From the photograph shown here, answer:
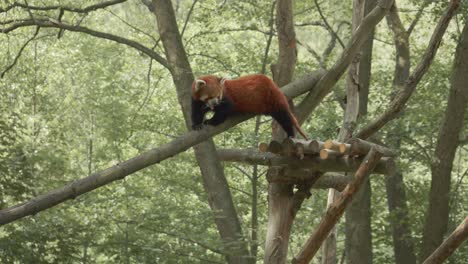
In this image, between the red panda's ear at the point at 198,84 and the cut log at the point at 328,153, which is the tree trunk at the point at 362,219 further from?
the red panda's ear at the point at 198,84

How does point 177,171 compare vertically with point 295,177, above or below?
above

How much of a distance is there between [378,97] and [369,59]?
2.33 metres

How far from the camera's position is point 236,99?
5109 mm

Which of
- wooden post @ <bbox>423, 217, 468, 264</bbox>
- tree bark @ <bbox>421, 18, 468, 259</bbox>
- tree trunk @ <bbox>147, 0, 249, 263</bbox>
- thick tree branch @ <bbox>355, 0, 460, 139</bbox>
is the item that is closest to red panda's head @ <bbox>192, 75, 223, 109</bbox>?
thick tree branch @ <bbox>355, 0, 460, 139</bbox>

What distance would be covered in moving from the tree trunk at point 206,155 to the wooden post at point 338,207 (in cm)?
320

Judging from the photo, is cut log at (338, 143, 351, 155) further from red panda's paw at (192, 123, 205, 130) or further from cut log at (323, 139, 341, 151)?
red panda's paw at (192, 123, 205, 130)

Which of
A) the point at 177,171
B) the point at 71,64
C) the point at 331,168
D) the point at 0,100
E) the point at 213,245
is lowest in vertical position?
the point at 331,168

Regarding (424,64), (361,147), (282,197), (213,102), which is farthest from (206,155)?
(361,147)

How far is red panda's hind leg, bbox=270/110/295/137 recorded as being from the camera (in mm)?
5283

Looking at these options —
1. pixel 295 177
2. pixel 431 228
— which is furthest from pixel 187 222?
pixel 295 177

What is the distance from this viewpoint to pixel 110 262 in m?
10.6

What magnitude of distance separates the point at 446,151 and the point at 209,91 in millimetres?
5131

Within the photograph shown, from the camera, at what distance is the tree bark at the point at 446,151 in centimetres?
898

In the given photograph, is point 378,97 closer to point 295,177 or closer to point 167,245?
point 167,245
